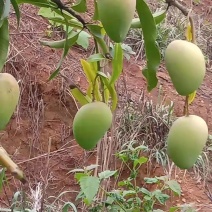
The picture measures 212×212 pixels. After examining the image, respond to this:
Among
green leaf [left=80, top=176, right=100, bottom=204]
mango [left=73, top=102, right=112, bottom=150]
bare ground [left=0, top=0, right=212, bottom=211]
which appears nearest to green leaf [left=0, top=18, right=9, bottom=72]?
mango [left=73, top=102, right=112, bottom=150]

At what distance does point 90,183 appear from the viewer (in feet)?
4.63

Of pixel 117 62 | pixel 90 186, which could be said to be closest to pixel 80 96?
pixel 117 62

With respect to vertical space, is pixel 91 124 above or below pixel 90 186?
above

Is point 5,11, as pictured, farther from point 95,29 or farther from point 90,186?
point 90,186

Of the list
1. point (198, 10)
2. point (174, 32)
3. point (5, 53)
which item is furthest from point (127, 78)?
point (5, 53)

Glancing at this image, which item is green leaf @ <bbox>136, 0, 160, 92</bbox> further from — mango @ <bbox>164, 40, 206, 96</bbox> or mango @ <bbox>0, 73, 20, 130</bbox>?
mango @ <bbox>0, 73, 20, 130</bbox>

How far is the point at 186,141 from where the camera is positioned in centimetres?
61

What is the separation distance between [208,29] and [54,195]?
1816 mm

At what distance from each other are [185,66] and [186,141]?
0.29ft

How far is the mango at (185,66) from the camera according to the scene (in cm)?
56

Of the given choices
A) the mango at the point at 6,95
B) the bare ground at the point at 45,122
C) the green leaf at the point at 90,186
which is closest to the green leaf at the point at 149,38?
the mango at the point at 6,95

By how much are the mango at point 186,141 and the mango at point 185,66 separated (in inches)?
2.3

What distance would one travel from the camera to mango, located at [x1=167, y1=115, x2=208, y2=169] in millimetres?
606

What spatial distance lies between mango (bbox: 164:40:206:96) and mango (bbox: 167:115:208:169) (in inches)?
2.3
